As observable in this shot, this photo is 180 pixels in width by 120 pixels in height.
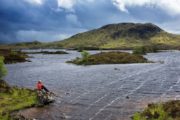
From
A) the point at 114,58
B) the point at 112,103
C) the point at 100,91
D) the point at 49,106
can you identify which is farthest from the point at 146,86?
the point at 114,58

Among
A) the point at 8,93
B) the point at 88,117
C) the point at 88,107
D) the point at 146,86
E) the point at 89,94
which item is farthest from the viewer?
the point at 146,86

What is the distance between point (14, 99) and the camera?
194 feet

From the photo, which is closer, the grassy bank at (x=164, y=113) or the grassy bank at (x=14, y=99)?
the grassy bank at (x=164, y=113)

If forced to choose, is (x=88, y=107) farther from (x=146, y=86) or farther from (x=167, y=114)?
(x=146, y=86)

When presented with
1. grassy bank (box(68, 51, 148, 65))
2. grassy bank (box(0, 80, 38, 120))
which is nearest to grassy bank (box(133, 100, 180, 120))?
grassy bank (box(0, 80, 38, 120))

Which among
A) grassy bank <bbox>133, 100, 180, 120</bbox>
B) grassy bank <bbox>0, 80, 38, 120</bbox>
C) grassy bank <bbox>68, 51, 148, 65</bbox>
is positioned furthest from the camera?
grassy bank <bbox>68, 51, 148, 65</bbox>

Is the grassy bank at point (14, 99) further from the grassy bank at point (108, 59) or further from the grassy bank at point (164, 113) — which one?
the grassy bank at point (108, 59)

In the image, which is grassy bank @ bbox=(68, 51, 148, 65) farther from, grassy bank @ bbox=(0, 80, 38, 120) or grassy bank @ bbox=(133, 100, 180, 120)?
grassy bank @ bbox=(133, 100, 180, 120)

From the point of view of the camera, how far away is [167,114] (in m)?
43.8

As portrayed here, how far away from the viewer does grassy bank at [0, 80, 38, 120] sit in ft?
174

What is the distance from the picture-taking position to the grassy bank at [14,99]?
174 feet

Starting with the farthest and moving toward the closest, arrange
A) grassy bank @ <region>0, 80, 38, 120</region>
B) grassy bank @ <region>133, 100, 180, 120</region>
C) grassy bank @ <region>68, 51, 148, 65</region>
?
grassy bank @ <region>68, 51, 148, 65</region> → grassy bank @ <region>0, 80, 38, 120</region> → grassy bank @ <region>133, 100, 180, 120</region>

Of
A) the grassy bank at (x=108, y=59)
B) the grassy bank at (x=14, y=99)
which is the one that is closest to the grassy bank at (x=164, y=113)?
the grassy bank at (x=14, y=99)

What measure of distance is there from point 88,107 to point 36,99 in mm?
8549
